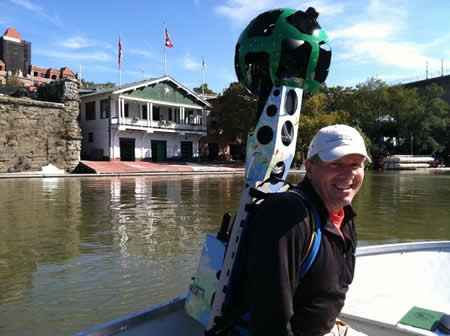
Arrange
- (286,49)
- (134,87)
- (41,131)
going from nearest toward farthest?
(286,49)
(41,131)
(134,87)

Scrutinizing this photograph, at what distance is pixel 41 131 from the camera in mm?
28641

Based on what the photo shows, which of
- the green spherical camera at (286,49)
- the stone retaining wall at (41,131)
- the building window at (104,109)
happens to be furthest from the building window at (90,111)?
the green spherical camera at (286,49)

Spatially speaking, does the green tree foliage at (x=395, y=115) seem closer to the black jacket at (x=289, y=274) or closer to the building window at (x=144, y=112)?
the building window at (x=144, y=112)

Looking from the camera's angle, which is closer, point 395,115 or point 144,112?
point 144,112

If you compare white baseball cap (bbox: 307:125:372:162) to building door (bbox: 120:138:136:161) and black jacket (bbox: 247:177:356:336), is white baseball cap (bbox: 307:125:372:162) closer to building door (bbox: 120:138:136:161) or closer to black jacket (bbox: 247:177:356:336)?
black jacket (bbox: 247:177:356:336)

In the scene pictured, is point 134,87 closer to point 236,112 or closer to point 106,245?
point 236,112

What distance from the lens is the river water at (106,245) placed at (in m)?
4.17

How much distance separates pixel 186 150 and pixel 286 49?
38.2 m

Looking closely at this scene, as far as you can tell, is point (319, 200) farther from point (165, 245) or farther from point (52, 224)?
point (52, 224)

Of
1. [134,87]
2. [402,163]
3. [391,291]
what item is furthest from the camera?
[402,163]

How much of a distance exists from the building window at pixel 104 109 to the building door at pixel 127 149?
2.76m

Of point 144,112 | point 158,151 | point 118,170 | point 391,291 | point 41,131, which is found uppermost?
point 144,112

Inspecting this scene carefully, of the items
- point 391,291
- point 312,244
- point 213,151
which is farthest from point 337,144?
point 213,151

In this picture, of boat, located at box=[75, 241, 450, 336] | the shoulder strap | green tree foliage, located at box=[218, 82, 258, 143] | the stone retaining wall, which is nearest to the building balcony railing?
green tree foliage, located at box=[218, 82, 258, 143]
